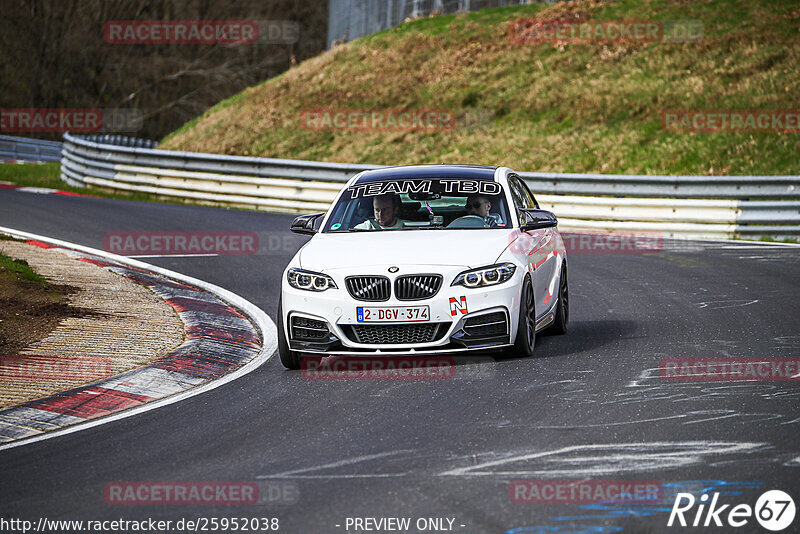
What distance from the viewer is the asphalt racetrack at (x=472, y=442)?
544cm

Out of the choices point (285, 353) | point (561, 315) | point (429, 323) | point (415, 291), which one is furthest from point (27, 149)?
point (429, 323)

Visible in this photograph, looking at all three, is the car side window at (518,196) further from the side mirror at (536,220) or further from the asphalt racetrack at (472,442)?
the asphalt racetrack at (472,442)

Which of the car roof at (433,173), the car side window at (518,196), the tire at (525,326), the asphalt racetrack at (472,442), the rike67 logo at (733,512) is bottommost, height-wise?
the asphalt racetrack at (472,442)

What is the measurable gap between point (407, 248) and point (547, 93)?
2490 centimetres

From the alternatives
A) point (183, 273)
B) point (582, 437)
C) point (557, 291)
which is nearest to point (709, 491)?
point (582, 437)

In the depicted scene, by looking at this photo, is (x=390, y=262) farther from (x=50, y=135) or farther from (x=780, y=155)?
(x=50, y=135)

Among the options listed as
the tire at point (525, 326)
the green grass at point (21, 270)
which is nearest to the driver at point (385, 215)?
the tire at point (525, 326)

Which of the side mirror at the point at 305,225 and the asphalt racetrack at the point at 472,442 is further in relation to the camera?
the side mirror at the point at 305,225

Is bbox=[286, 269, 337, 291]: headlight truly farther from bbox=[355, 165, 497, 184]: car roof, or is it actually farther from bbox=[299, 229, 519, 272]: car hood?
bbox=[355, 165, 497, 184]: car roof

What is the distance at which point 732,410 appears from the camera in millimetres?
7359

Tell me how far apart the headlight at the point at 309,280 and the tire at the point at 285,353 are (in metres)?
0.23

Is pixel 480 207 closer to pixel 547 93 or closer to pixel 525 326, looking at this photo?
pixel 525 326

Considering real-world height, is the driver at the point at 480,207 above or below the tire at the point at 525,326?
above

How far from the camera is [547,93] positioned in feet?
109
